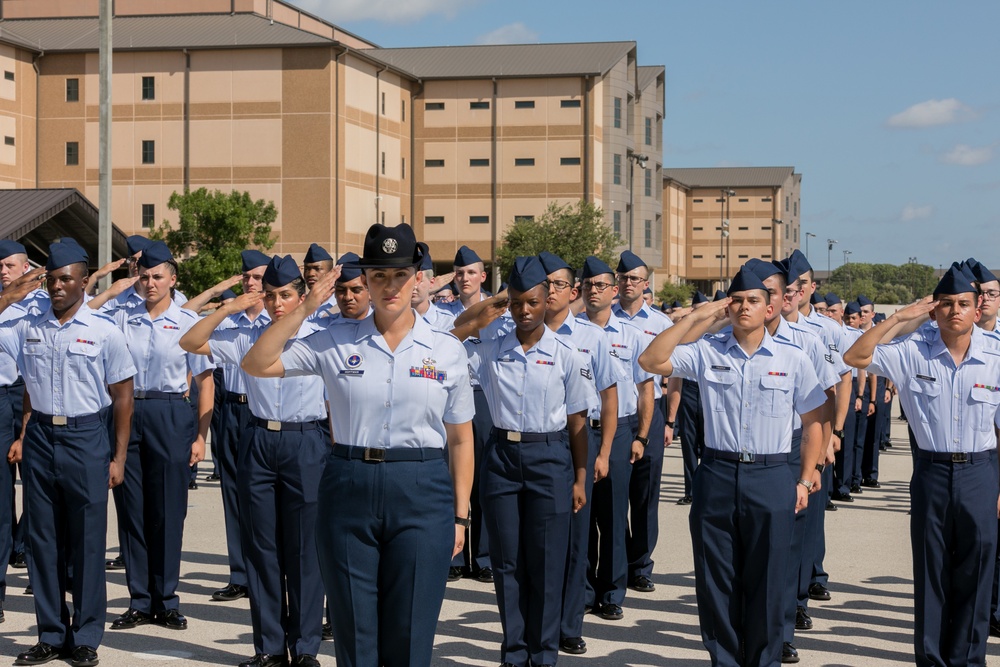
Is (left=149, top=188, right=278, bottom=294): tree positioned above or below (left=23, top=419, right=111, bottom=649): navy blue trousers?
above

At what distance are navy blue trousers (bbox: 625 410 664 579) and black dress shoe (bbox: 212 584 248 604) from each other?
2.92 meters

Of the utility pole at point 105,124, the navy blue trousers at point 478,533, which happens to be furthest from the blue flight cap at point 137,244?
the utility pole at point 105,124

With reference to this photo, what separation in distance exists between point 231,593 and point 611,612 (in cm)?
276

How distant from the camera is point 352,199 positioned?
60.5 metres

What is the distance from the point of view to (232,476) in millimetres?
8617

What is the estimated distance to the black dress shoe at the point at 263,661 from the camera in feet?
23.7

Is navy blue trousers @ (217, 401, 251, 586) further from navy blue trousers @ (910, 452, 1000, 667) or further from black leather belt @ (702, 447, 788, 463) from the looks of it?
navy blue trousers @ (910, 452, 1000, 667)

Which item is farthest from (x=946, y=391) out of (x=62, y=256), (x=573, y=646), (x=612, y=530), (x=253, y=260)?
(x=62, y=256)

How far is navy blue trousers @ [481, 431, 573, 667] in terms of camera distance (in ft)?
23.6

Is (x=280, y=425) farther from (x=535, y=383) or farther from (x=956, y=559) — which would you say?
(x=956, y=559)

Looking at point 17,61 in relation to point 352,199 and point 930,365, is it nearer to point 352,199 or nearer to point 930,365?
point 352,199

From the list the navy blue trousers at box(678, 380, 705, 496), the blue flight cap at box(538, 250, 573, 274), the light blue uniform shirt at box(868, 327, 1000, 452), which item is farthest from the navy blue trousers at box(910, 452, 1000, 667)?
the navy blue trousers at box(678, 380, 705, 496)

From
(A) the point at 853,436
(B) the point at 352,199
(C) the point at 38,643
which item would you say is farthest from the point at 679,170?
(C) the point at 38,643

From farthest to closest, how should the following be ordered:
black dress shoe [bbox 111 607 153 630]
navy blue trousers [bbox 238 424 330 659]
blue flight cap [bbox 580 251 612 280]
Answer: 1. blue flight cap [bbox 580 251 612 280]
2. black dress shoe [bbox 111 607 153 630]
3. navy blue trousers [bbox 238 424 330 659]
